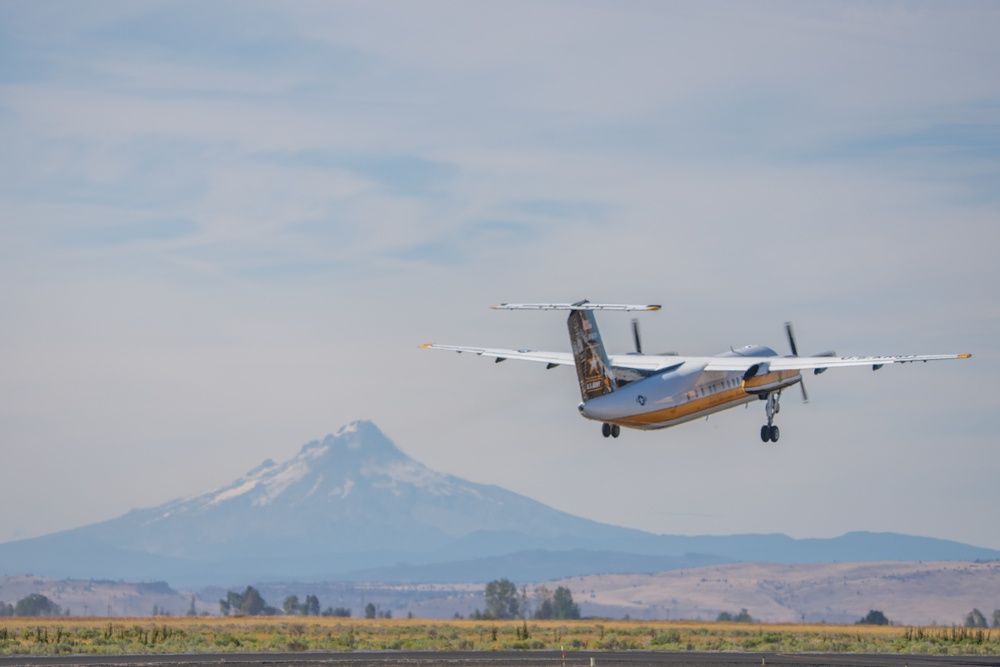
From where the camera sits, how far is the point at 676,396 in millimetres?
86000

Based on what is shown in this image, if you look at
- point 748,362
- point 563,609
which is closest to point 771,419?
point 748,362

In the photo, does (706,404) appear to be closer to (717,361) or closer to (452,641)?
(717,361)

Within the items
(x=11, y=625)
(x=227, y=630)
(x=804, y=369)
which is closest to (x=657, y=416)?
(x=804, y=369)

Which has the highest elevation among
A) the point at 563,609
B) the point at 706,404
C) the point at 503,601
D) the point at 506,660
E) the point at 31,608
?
the point at 706,404

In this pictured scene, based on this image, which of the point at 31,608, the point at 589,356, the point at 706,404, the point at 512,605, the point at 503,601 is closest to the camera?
the point at 589,356

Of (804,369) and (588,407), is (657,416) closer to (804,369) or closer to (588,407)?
(588,407)

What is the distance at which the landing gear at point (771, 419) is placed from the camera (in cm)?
9306

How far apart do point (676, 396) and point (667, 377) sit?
1.34 m

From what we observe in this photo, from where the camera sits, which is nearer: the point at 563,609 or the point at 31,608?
the point at 563,609

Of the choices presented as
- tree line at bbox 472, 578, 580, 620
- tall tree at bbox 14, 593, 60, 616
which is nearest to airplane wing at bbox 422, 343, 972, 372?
tree line at bbox 472, 578, 580, 620

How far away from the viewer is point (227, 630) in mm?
109875

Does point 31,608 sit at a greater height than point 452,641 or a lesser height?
greater

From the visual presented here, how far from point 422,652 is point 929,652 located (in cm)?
2792

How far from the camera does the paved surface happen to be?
70250 mm
